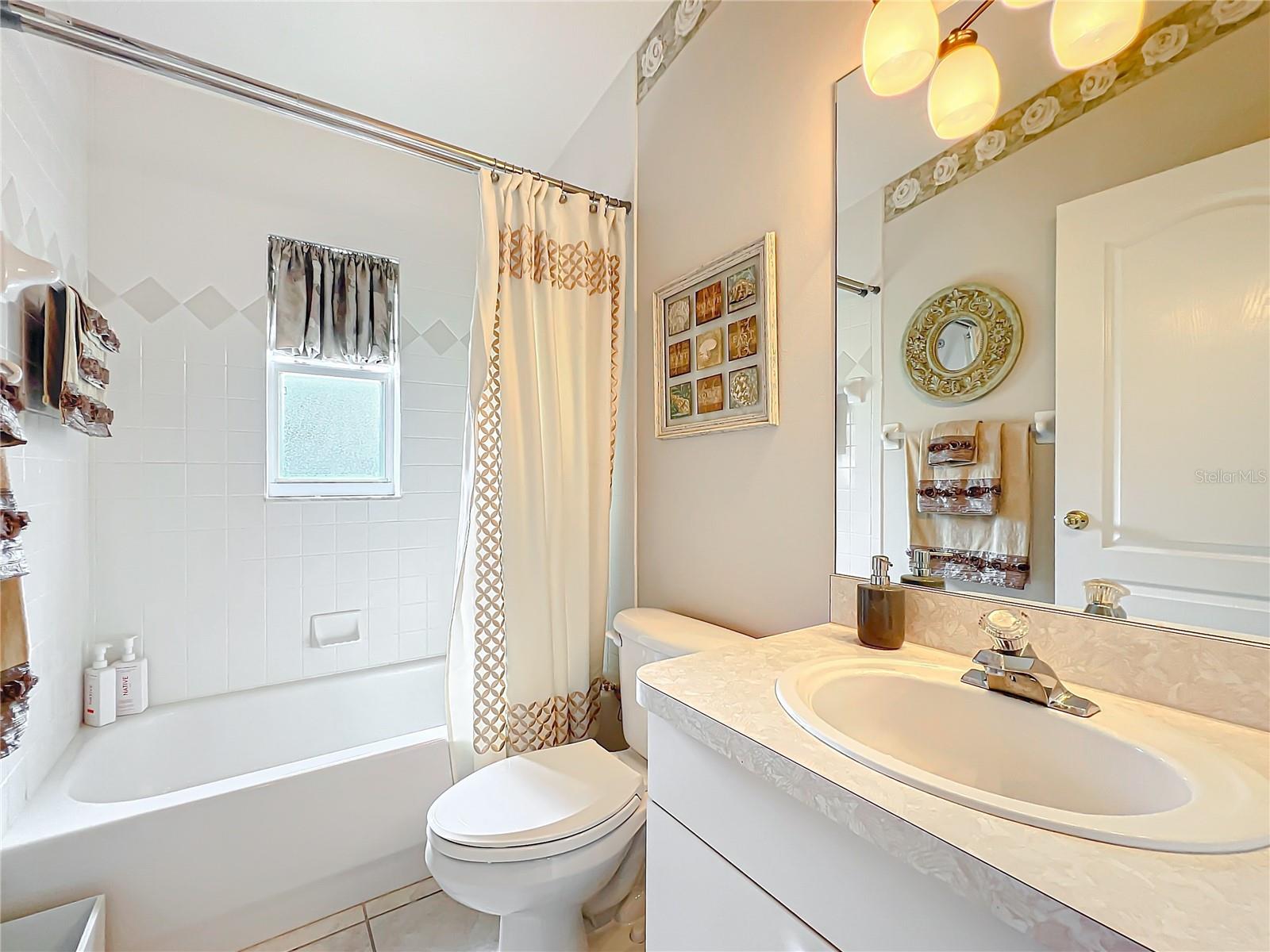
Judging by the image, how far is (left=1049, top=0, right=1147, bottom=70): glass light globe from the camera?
0.77 metres

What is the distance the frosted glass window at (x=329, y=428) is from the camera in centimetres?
224

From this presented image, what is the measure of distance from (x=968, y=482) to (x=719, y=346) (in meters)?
0.76

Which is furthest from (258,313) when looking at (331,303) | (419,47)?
(419,47)

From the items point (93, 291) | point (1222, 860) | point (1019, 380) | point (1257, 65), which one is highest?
point (93, 291)

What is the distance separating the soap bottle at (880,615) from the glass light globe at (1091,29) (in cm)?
85

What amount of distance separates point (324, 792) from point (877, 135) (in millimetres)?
2005

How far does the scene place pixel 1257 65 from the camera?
0.68 m

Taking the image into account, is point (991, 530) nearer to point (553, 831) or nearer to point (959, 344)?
point (959, 344)

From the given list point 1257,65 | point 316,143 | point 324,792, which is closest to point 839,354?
point 1257,65

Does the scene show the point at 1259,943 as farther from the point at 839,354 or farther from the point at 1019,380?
the point at 839,354

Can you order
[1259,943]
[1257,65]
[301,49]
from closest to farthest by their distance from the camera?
[1259,943] < [1257,65] < [301,49]

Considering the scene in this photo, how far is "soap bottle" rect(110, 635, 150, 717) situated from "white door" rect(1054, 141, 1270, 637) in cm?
253

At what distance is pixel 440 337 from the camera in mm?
2514

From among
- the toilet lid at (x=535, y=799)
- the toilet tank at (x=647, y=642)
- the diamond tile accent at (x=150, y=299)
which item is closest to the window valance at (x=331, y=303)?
the diamond tile accent at (x=150, y=299)
